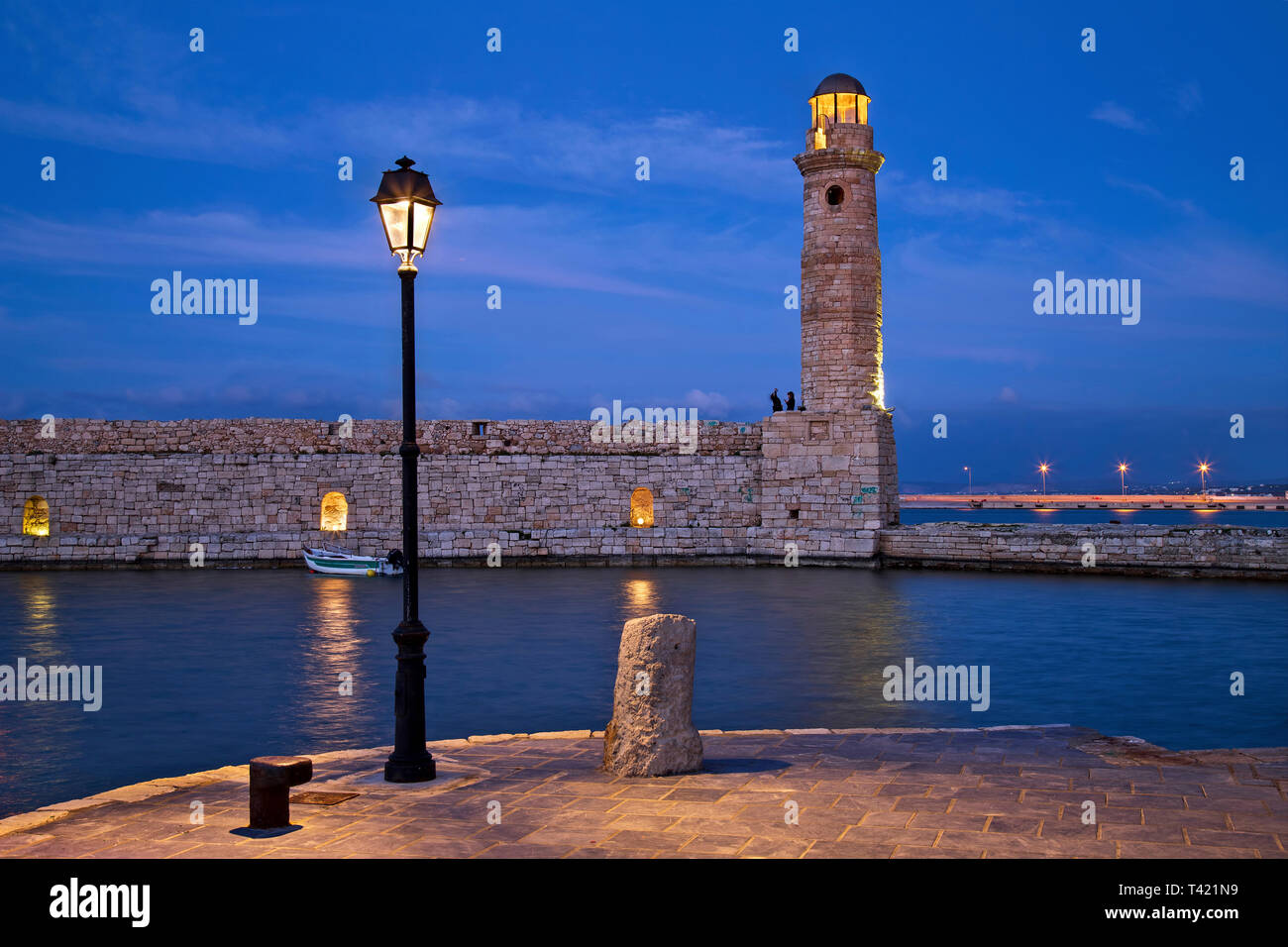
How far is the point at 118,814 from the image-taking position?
5016 mm

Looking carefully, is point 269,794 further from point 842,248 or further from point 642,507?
point 642,507

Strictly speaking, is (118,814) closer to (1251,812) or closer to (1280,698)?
(1251,812)

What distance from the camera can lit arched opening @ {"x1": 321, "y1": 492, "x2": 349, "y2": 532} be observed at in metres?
27.2

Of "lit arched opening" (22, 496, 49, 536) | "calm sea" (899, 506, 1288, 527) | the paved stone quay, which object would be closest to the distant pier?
"calm sea" (899, 506, 1288, 527)

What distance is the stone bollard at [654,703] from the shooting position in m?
5.61

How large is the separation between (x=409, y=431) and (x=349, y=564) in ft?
63.1

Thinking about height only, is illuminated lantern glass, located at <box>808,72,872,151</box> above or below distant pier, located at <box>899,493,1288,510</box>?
above

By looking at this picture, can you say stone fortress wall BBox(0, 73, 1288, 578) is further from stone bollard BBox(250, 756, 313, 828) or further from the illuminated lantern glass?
stone bollard BBox(250, 756, 313, 828)

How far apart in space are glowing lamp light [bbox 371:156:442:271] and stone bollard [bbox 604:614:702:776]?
255 cm

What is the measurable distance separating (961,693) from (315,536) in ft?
64.7

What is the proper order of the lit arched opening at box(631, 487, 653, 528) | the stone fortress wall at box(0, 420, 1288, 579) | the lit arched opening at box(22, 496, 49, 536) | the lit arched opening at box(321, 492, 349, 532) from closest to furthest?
the stone fortress wall at box(0, 420, 1288, 579) < the lit arched opening at box(22, 496, 49, 536) < the lit arched opening at box(321, 492, 349, 532) < the lit arched opening at box(631, 487, 653, 528)

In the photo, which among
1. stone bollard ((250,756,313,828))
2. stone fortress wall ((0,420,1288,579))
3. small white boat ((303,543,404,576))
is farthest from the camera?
stone fortress wall ((0,420,1288,579))

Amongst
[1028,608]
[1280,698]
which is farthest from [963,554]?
[1280,698]

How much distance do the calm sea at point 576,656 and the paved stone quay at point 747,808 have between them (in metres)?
2.36
